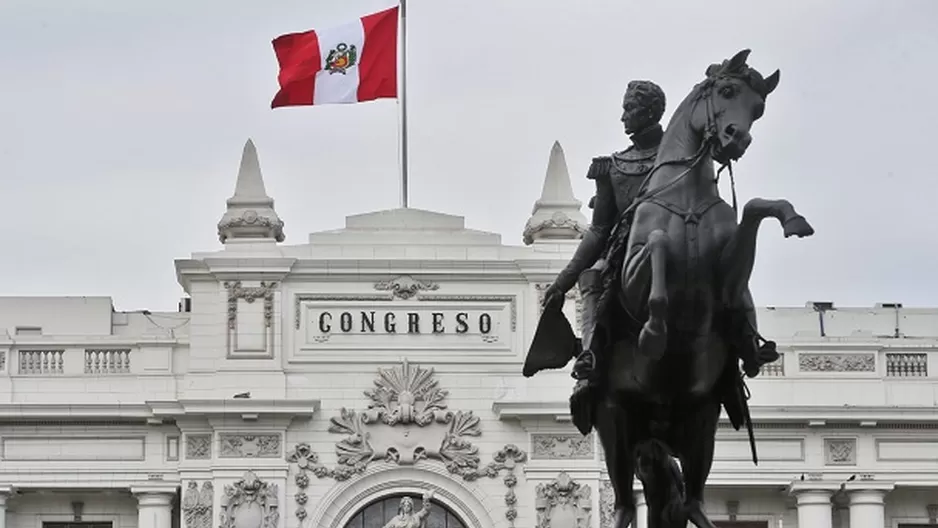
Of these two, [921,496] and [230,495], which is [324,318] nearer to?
[230,495]

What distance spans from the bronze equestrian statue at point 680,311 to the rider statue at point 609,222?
0.02 metres

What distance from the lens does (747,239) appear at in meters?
13.8

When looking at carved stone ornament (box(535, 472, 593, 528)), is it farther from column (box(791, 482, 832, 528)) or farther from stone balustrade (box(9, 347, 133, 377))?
stone balustrade (box(9, 347, 133, 377))

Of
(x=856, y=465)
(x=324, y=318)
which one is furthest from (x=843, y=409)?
(x=324, y=318)

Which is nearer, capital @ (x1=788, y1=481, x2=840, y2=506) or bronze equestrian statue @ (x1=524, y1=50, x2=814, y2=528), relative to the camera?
bronze equestrian statue @ (x1=524, y1=50, x2=814, y2=528)

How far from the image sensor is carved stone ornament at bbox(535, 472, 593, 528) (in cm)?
4838

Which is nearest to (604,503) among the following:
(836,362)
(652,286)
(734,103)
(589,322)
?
(836,362)

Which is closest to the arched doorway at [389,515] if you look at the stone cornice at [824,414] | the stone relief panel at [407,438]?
the stone relief panel at [407,438]

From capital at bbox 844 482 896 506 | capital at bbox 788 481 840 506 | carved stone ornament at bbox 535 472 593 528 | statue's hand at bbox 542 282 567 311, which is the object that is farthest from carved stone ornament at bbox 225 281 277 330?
statue's hand at bbox 542 282 567 311

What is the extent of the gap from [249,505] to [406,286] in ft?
16.1

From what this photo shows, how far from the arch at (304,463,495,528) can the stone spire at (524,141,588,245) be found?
483 cm

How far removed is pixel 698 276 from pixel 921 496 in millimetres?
37842

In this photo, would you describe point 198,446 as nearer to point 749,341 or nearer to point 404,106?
point 404,106

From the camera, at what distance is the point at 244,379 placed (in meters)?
48.8
